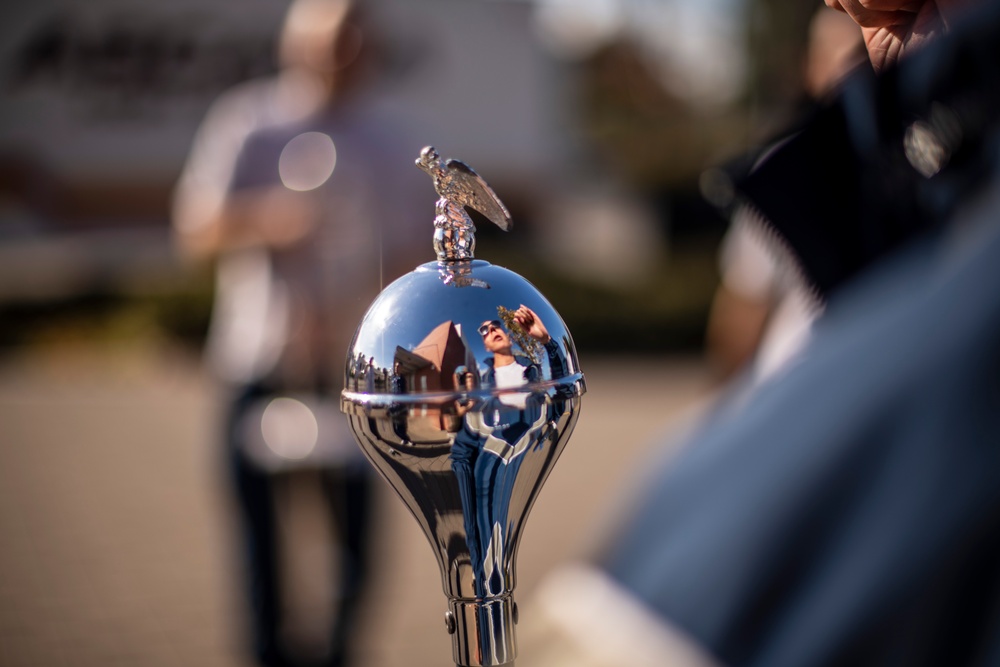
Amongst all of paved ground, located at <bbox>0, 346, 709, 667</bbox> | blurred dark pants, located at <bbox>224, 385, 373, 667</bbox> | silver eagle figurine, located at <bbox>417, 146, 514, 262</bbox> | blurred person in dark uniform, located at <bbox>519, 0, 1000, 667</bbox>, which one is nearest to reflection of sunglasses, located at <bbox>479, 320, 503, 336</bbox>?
silver eagle figurine, located at <bbox>417, 146, 514, 262</bbox>

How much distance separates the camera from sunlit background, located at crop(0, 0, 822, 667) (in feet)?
18.2

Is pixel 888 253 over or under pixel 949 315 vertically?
over

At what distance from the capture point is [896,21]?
1000mm

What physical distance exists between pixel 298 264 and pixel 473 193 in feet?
9.16

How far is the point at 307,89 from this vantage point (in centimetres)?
394

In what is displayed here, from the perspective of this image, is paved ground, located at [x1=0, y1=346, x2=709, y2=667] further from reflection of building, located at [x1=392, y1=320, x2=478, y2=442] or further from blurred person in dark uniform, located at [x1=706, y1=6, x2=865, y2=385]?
reflection of building, located at [x1=392, y1=320, x2=478, y2=442]

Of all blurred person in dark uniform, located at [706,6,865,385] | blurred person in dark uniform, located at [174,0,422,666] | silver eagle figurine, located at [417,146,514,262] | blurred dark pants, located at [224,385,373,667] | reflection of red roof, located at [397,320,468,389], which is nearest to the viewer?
reflection of red roof, located at [397,320,468,389]

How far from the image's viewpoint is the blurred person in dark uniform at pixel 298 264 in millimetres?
3617

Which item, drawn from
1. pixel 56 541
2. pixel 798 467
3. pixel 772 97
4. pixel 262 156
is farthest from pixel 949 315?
pixel 772 97

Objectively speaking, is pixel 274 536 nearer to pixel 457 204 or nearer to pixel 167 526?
pixel 457 204

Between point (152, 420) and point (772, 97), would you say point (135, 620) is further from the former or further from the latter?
point (772, 97)

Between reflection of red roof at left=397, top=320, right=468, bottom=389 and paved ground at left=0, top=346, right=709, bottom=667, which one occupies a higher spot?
paved ground at left=0, top=346, right=709, bottom=667

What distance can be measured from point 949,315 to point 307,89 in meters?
3.29

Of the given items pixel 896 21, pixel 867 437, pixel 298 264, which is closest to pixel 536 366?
pixel 867 437
